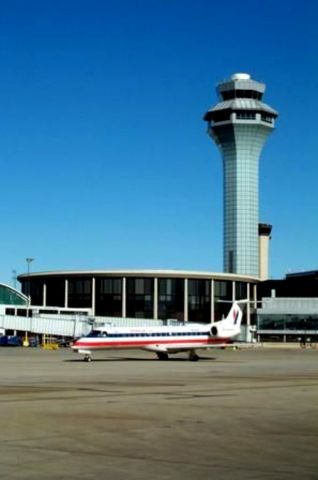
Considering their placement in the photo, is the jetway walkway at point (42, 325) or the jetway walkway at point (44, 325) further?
the jetway walkway at point (44, 325)

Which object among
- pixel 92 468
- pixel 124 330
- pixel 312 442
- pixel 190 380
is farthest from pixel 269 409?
pixel 124 330

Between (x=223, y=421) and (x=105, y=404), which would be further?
(x=105, y=404)

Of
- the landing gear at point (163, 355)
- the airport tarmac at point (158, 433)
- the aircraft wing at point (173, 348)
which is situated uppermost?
the airport tarmac at point (158, 433)

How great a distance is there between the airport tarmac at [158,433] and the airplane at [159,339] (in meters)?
41.8

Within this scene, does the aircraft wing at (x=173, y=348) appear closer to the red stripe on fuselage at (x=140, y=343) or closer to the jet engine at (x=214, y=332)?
the red stripe on fuselage at (x=140, y=343)

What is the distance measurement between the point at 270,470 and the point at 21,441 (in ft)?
22.2

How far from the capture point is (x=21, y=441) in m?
19.5

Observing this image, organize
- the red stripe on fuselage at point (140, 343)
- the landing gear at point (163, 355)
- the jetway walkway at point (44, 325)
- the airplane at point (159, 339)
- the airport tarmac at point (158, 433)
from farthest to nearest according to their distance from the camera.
Result: the jetway walkway at point (44, 325)
the landing gear at point (163, 355)
the airplane at point (159, 339)
the red stripe on fuselage at point (140, 343)
the airport tarmac at point (158, 433)

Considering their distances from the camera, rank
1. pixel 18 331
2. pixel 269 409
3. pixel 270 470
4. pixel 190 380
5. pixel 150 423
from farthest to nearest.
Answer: pixel 18 331 → pixel 190 380 → pixel 269 409 → pixel 150 423 → pixel 270 470

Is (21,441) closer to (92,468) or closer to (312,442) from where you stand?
(92,468)

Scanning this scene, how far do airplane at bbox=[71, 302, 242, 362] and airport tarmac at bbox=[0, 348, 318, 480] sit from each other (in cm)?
4179

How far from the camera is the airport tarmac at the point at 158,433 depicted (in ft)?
51.1

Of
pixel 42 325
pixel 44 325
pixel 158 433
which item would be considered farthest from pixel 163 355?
pixel 42 325

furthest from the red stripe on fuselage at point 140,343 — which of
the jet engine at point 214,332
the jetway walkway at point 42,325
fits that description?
Answer: the jetway walkway at point 42,325
